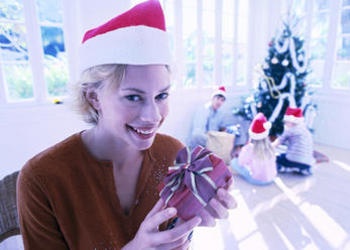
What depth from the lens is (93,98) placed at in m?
0.79

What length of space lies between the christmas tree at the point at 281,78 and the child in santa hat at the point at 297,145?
757mm

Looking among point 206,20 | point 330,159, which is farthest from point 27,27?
point 330,159

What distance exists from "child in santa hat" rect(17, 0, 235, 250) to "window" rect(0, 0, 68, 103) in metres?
2.31

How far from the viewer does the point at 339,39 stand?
380 cm

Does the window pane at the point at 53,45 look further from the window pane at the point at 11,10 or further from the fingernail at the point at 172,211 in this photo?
the fingernail at the point at 172,211

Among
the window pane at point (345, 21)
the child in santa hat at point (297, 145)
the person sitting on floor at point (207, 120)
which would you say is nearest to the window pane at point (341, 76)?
the window pane at point (345, 21)

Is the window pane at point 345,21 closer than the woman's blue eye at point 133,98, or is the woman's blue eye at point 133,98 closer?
the woman's blue eye at point 133,98

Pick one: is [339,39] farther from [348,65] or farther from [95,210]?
[95,210]

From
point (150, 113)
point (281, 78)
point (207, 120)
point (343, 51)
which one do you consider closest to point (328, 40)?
point (343, 51)

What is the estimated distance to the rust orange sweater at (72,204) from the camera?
70 centimetres

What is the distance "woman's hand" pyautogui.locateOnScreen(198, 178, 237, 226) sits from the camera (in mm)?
599

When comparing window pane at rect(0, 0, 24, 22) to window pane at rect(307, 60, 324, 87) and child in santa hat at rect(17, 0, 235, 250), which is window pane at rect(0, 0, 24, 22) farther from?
window pane at rect(307, 60, 324, 87)

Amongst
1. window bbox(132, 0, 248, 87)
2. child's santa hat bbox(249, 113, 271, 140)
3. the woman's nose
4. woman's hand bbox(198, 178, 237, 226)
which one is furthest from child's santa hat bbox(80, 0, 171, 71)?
window bbox(132, 0, 248, 87)

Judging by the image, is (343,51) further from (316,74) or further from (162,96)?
(162,96)
